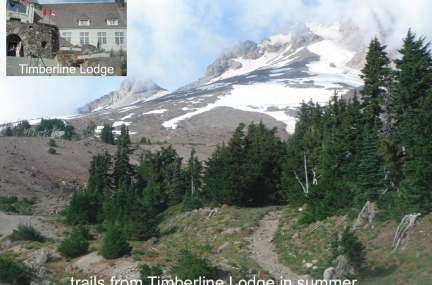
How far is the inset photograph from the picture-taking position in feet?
54.0

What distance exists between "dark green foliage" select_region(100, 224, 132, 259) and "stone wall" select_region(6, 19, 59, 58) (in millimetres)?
11853

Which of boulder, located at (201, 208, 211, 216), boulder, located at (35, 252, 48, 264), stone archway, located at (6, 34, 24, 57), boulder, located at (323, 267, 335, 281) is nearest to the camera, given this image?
stone archway, located at (6, 34, 24, 57)

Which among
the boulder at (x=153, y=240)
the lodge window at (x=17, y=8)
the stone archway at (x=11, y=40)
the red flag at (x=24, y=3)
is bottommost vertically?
the boulder at (x=153, y=240)

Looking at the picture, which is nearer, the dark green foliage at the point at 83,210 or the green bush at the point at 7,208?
the dark green foliage at the point at 83,210

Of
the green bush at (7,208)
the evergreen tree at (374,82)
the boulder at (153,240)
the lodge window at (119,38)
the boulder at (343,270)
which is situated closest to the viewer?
the boulder at (343,270)

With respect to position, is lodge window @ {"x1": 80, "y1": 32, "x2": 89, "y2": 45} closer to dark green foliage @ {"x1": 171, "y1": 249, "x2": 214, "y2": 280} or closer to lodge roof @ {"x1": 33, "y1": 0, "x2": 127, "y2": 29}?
lodge roof @ {"x1": 33, "y1": 0, "x2": 127, "y2": 29}

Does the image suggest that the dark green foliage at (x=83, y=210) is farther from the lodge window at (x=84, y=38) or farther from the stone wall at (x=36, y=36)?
the stone wall at (x=36, y=36)

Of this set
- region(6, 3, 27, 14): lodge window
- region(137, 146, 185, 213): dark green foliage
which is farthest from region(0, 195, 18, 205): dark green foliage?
region(6, 3, 27, 14): lodge window

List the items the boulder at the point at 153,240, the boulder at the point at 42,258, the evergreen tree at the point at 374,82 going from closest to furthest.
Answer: the boulder at the point at 42,258 < the boulder at the point at 153,240 < the evergreen tree at the point at 374,82

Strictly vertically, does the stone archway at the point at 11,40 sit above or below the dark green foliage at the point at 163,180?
above

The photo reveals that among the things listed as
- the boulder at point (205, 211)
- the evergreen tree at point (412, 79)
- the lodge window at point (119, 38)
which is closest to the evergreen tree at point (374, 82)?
the evergreen tree at point (412, 79)

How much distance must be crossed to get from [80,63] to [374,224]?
68.4 ft

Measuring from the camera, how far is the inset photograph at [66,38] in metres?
16.5

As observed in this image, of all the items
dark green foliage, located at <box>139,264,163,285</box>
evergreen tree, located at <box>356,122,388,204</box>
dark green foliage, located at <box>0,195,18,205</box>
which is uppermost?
evergreen tree, located at <box>356,122,388,204</box>
